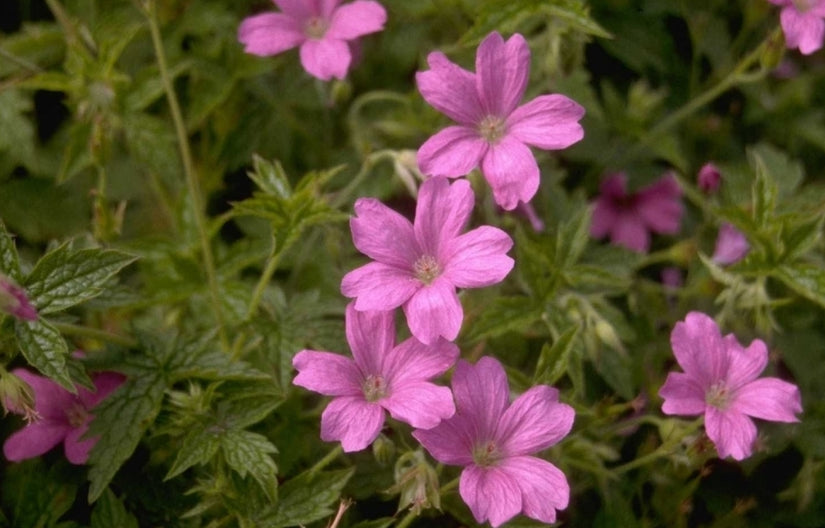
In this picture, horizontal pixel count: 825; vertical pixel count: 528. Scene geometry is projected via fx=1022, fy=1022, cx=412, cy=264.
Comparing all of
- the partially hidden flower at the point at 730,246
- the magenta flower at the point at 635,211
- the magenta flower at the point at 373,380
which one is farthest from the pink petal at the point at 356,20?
the partially hidden flower at the point at 730,246

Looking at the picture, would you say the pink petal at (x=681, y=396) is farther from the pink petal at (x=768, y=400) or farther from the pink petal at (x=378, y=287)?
the pink petal at (x=378, y=287)

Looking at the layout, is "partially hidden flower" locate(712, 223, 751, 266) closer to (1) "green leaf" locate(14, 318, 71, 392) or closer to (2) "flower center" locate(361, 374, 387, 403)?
(2) "flower center" locate(361, 374, 387, 403)

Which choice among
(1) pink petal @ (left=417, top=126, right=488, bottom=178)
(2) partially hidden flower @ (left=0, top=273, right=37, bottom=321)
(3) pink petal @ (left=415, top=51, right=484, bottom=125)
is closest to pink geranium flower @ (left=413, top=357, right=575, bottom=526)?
(1) pink petal @ (left=417, top=126, right=488, bottom=178)

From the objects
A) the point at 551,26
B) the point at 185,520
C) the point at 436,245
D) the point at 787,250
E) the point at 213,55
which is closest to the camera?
the point at 436,245

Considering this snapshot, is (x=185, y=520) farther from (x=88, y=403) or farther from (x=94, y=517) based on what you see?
(x=88, y=403)

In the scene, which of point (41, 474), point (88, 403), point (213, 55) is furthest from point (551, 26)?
point (41, 474)

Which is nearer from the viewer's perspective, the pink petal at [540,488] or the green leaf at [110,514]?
the pink petal at [540,488]

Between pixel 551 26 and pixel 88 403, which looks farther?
pixel 551 26
